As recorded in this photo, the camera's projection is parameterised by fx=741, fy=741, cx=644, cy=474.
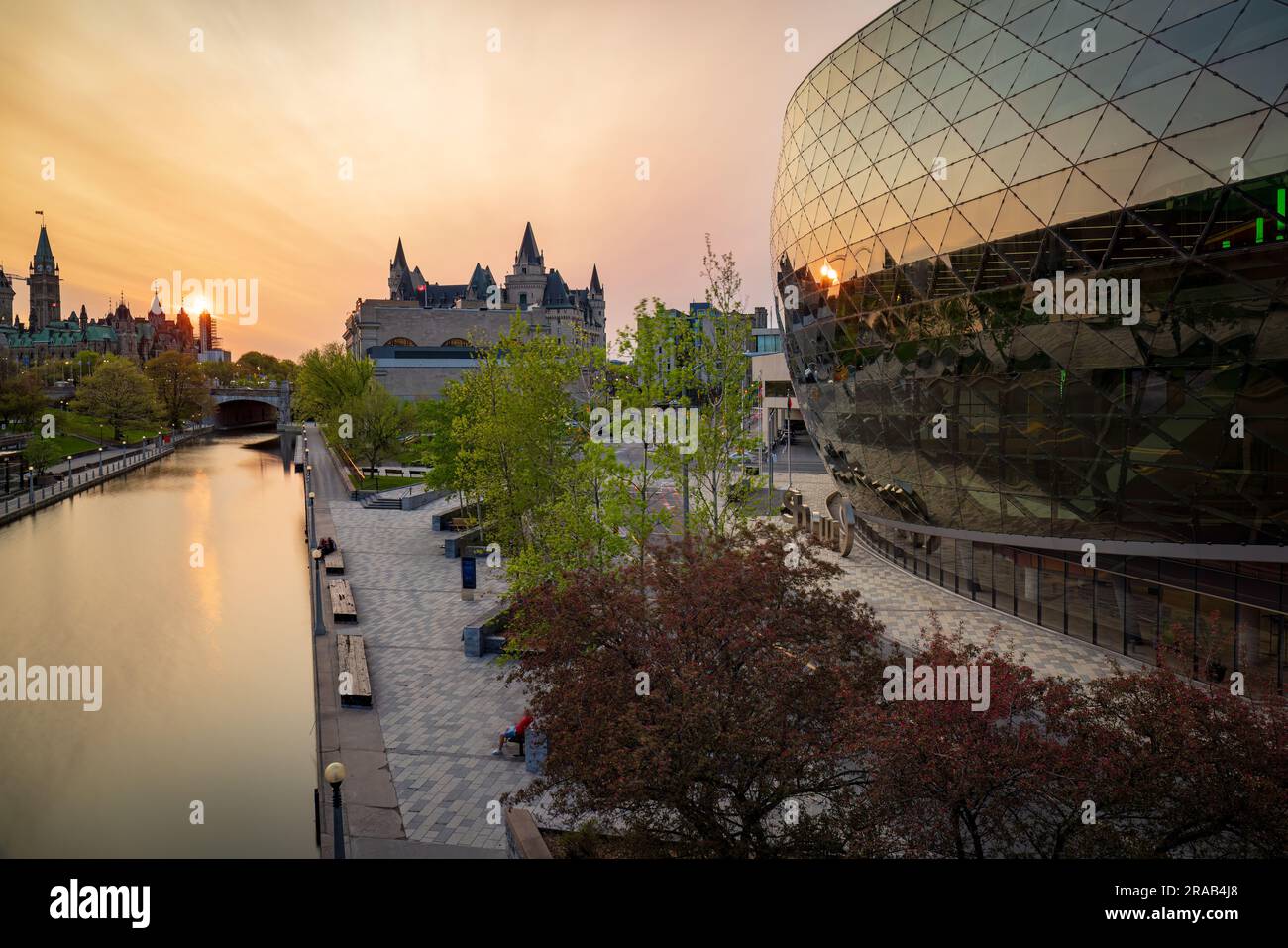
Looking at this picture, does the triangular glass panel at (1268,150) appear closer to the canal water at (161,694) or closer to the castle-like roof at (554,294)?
the canal water at (161,694)

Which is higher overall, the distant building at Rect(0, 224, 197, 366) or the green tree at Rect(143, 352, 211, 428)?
the distant building at Rect(0, 224, 197, 366)

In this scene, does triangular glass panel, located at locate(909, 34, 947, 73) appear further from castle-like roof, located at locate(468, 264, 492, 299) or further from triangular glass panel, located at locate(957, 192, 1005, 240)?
castle-like roof, located at locate(468, 264, 492, 299)

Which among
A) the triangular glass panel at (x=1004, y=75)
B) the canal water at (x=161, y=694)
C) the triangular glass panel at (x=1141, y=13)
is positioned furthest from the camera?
the triangular glass panel at (x=1004, y=75)

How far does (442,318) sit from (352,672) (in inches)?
4591

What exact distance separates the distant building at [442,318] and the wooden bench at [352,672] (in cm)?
5965

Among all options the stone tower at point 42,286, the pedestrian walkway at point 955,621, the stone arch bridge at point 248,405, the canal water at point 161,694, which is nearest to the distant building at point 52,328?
the stone tower at point 42,286

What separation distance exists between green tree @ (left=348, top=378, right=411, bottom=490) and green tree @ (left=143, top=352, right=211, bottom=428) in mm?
69790

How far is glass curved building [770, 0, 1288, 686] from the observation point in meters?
16.5

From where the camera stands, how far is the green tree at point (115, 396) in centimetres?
9238

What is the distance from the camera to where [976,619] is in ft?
80.4

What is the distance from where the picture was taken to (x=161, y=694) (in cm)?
2100

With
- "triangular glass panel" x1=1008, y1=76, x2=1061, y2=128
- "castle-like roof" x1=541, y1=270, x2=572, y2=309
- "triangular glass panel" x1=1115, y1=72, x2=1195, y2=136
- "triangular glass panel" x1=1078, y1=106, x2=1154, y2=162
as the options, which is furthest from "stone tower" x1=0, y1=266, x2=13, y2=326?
"triangular glass panel" x1=1115, y1=72, x2=1195, y2=136
